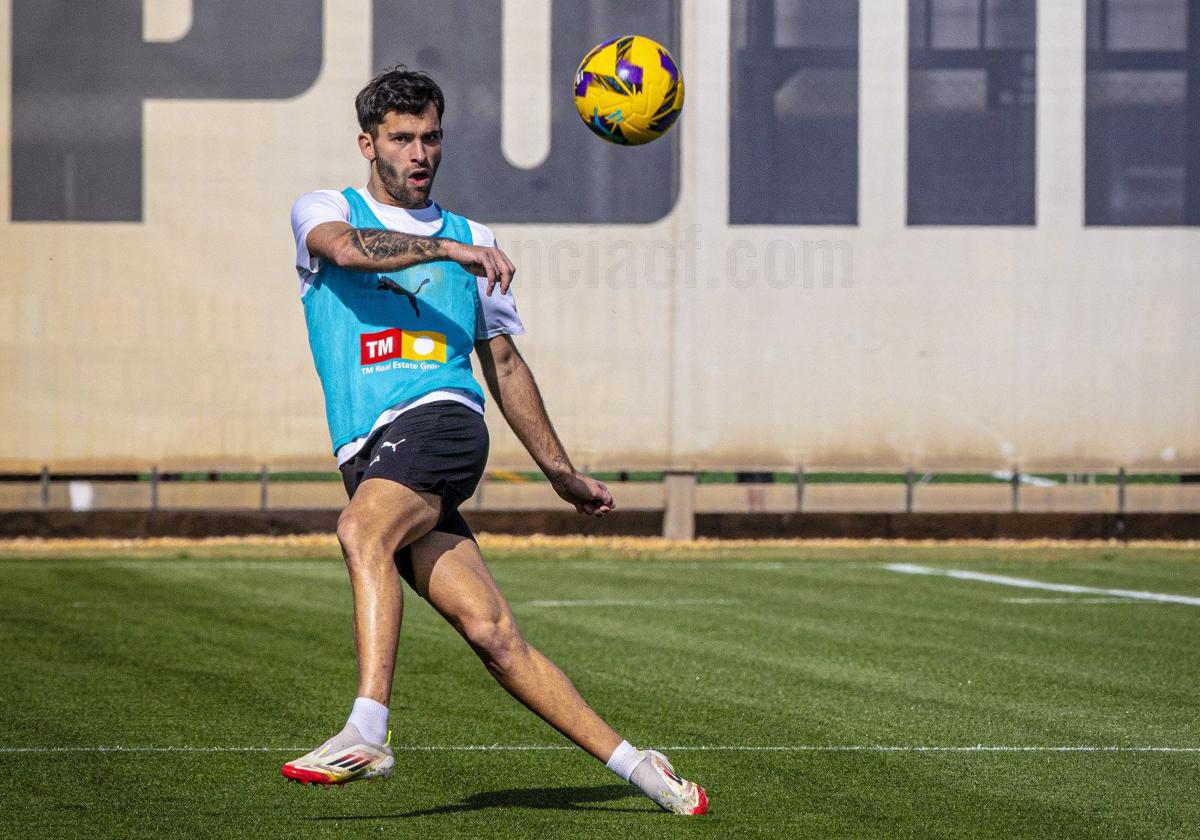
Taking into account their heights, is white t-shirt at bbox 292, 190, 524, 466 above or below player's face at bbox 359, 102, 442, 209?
below

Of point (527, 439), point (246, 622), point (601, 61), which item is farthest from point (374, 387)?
point (246, 622)

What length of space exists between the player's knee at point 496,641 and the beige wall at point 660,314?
1398 cm

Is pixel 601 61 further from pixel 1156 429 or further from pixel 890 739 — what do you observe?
pixel 1156 429

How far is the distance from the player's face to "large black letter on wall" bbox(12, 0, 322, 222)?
14.5 m

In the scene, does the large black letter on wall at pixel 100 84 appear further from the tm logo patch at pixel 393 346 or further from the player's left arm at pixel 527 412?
the tm logo patch at pixel 393 346

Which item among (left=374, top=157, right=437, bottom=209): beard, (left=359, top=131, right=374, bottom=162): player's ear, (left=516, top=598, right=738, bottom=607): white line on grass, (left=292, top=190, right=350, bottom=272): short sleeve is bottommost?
(left=516, top=598, right=738, bottom=607): white line on grass

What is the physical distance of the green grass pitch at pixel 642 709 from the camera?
19.5 ft

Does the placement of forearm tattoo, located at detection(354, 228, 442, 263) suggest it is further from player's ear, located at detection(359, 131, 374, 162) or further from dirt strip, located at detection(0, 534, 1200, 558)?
dirt strip, located at detection(0, 534, 1200, 558)

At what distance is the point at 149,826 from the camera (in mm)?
5664

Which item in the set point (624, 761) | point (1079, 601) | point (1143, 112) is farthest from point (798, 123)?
point (624, 761)

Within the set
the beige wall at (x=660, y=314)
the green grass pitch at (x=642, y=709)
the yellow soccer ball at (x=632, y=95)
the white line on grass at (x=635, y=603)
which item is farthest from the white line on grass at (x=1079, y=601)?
the yellow soccer ball at (x=632, y=95)

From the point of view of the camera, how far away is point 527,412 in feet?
19.8

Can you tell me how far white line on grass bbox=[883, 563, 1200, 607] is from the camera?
1409 cm

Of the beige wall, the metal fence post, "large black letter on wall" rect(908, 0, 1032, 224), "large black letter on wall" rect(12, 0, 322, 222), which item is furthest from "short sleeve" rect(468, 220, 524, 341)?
"large black letter on wall" rect(908, 0, 1032, 224)
